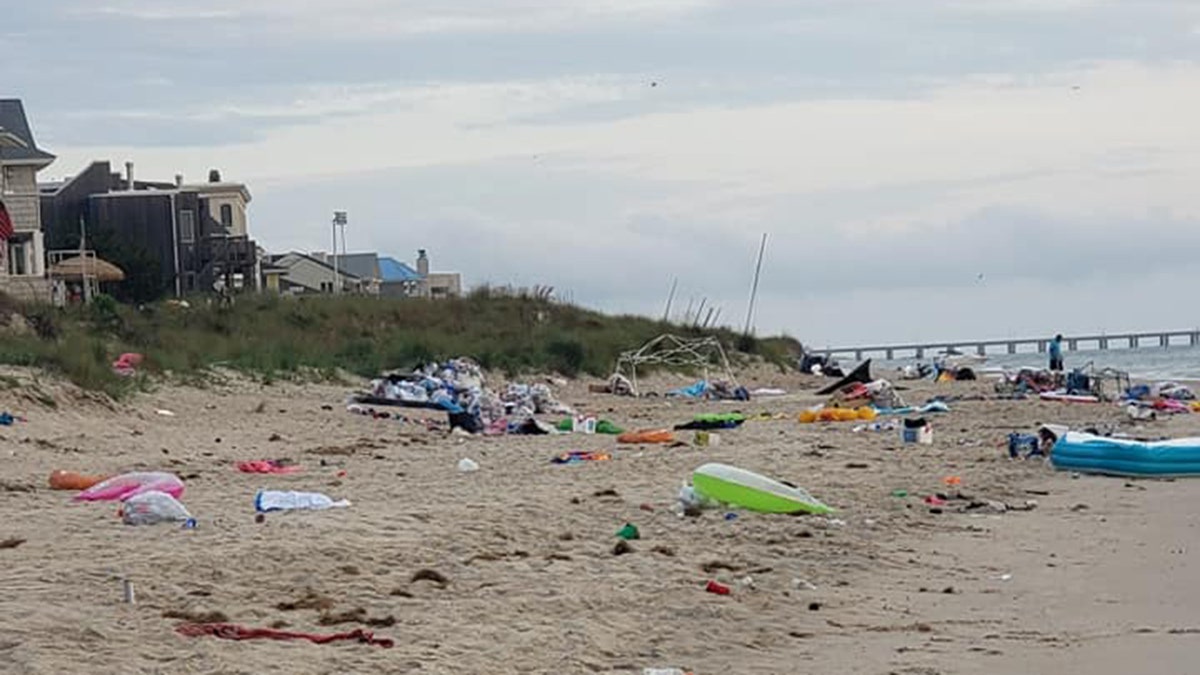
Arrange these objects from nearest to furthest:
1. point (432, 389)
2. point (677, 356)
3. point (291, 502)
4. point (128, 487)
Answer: point (291, 502) < point (128, 487) < point (432, 389) < point (677, 356)

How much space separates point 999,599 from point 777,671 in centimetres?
250

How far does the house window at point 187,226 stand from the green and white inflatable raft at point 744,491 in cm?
5177

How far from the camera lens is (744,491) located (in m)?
12.9

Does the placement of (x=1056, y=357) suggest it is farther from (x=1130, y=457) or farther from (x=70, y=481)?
(x=70, y=481)

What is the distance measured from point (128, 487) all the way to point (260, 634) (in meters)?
5.23

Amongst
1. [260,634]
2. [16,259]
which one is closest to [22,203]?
[16,259]

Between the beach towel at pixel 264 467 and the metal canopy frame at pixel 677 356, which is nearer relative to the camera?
the beach towel at pixel 264 467

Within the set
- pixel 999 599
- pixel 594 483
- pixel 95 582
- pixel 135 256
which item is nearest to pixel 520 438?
pixel 594 483

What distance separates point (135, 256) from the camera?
58750 millimetres

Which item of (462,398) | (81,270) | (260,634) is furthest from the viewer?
(81,270)

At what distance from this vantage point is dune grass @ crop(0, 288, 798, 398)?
24614 millimetres

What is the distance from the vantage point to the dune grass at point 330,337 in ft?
80.8

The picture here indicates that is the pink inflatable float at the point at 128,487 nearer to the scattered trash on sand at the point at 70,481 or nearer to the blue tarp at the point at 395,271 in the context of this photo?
the scattered trash on sand at the point at 70,481

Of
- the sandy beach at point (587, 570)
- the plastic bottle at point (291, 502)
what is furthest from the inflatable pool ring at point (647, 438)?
the plastic bottle at point (291, 502)
